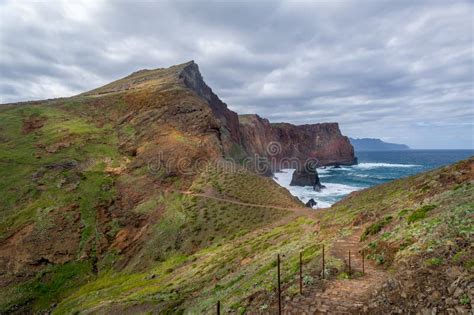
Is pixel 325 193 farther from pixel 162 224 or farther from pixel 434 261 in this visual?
pixel 434 261

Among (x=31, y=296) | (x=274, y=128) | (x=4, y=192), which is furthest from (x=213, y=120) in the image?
(x=274, y=128)

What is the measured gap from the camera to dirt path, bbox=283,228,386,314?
1066cm

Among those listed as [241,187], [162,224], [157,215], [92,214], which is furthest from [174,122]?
[162,224]

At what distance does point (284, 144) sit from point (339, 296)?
583ft

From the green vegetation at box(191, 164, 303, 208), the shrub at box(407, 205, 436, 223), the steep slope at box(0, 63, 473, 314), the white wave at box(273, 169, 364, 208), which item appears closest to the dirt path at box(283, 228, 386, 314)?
the steep slope at box(0, 63, 473, 314)

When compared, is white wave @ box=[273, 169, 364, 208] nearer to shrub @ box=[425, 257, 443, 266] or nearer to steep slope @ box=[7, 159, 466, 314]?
steep slope @ box=[7, 159, 466, 314]

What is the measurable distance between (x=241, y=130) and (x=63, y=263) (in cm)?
11982

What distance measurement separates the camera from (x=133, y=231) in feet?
143

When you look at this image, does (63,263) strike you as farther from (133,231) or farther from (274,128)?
(274,128)

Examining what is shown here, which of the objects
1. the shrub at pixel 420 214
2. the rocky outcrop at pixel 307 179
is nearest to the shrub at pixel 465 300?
the shrub at pixel 420 214

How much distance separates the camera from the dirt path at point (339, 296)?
10.7 metres

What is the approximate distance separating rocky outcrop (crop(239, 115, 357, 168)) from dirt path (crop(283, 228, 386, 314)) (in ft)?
438

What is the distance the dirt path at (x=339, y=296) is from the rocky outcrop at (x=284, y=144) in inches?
5258

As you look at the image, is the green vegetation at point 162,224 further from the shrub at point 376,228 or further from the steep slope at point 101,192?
the steep slope at point 101,192
